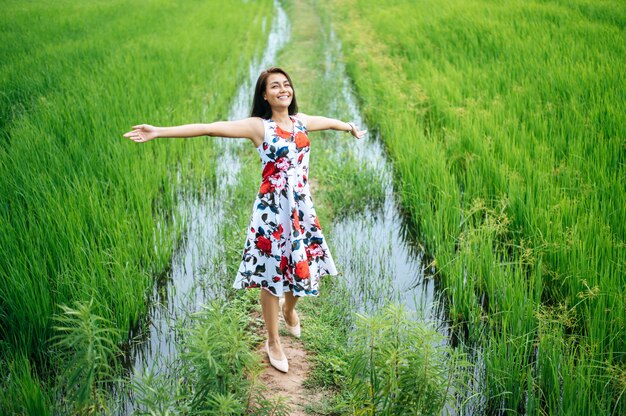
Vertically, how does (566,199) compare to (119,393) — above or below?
above

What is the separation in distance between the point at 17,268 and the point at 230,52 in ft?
24.2

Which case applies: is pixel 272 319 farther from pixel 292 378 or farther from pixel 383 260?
pixel 383 260

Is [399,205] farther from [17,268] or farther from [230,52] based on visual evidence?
[230,52]

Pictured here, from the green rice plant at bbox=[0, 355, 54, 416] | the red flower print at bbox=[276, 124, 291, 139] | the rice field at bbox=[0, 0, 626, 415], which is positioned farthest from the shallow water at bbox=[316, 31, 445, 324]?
the green rice plant at bbox=[0, 355, 54, 416]

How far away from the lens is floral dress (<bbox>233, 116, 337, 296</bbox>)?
2.30m

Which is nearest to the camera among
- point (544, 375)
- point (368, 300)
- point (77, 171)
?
point (544, 375)

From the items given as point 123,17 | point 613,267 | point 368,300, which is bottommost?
point 368,300

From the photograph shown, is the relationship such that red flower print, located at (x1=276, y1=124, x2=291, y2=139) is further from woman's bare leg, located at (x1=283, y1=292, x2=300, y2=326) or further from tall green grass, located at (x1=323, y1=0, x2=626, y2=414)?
tall green grass, located at (x1=323, y1=0, x2=626, y2=414)

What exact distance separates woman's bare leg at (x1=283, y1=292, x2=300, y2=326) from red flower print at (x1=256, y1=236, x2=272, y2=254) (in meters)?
0.28

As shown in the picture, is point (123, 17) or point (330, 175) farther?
point (123, 17)

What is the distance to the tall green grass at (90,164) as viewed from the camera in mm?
2584

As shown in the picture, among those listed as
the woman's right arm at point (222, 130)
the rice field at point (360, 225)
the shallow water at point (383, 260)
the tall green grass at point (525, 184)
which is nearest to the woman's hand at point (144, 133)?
the woman's right arm at point (222, 130)

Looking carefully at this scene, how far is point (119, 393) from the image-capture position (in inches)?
90.9

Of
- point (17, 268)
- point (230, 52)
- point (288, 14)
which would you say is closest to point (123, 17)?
point (230, 52)
